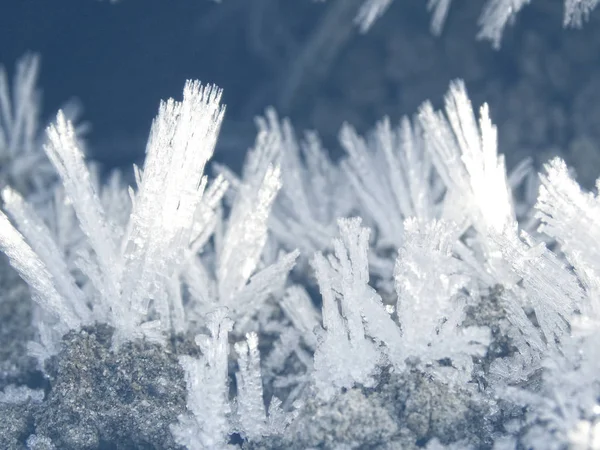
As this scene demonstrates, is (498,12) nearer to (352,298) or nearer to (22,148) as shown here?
(352,298)

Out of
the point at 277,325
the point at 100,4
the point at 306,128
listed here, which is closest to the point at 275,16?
the point at 306,128

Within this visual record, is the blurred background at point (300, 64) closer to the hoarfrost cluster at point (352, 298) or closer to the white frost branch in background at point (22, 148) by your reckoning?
the white frost branch in background at point (22, 148)

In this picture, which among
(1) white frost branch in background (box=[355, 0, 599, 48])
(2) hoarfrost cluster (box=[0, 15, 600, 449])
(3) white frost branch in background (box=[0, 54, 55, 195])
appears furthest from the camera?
(3) white frost branch in background (box=[0, 54, 55, 195])

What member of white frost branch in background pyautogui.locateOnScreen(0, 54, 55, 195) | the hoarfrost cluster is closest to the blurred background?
white frost branch in background pyautogui.locateOnScreen(0, 54, 55, 195)

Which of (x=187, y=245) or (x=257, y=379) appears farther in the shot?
(x=187, y=245)

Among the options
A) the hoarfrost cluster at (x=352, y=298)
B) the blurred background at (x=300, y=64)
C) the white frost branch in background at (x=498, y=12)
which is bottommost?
the hoarfrost cluster at (x=352, y=298)

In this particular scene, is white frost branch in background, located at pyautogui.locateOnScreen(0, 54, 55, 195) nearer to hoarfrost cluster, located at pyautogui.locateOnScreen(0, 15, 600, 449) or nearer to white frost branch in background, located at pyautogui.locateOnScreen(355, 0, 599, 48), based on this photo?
hoarfrost cluster, located at pyautogui.locateOnScreen(0, 15, 600, 449)

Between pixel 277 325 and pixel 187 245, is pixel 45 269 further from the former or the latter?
pixel 277 325

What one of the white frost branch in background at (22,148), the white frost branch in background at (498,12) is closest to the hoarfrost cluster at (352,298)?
the white frost branch in background at (498,12)
